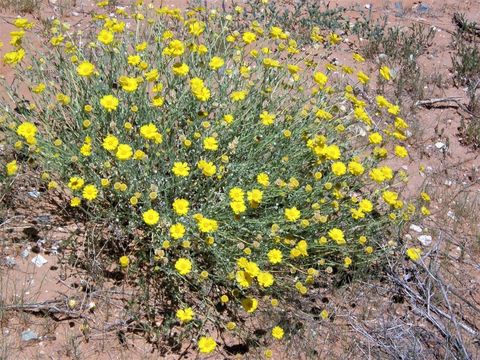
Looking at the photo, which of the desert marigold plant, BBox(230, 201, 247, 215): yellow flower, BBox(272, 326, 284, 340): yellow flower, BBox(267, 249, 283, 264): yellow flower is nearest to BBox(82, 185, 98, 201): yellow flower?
the desert marigold plant

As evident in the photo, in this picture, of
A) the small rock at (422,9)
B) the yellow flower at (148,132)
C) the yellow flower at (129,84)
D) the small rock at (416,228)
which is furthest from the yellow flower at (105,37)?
the small rock at (422,9)

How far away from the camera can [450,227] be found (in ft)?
14.1

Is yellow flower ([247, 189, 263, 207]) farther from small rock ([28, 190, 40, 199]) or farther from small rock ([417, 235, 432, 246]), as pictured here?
small rock ([417, 235, 432, 246])

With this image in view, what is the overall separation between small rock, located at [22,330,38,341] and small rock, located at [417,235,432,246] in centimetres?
269

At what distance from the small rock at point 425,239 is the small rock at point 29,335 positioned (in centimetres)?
269

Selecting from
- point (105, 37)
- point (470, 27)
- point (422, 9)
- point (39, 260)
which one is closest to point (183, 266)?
point (39, 260)

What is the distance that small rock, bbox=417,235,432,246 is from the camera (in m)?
4.11

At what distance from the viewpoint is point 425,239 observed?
4129 millimetres

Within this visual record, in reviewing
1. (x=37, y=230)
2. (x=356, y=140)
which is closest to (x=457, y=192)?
(x=356, y=140)

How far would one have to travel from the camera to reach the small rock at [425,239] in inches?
162

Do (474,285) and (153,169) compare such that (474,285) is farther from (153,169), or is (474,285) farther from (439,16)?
(439,16)

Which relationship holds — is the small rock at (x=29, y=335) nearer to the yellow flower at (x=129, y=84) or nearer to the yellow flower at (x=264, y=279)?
the yellow flower at (x=264, y=279)

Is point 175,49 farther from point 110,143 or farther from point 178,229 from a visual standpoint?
point 178,229

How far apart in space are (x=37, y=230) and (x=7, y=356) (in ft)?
2.78
